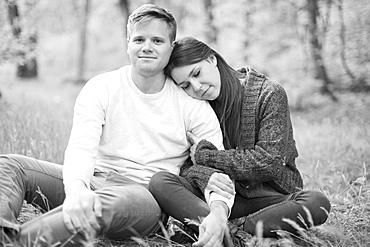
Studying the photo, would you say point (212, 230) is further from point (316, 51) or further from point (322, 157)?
point (316, 51)

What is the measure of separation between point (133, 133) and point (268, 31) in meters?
8.08

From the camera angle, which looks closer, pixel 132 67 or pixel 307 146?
pixel 132 67

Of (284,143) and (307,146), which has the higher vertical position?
(284,143)

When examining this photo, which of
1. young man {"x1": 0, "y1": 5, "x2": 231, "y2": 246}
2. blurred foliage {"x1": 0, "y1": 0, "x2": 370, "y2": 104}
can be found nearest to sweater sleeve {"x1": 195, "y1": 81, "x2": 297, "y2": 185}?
young man {"x1": 0, "y1": 5, "x2": 231, "y2": 246}

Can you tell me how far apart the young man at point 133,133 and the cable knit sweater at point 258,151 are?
4.6 inches

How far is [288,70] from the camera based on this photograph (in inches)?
365

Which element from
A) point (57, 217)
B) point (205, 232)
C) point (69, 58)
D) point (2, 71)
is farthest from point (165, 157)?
point (69, 58)

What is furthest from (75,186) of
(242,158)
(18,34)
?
(18,34)

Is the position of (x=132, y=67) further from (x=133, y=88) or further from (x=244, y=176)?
(x=244, y=176)

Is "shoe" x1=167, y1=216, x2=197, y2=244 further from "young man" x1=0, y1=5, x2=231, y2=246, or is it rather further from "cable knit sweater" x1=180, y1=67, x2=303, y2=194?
"cable knit sweater" x1=180, y1=67, x2=303, y2=194

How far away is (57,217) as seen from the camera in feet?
6.54

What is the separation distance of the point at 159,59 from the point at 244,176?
740mm

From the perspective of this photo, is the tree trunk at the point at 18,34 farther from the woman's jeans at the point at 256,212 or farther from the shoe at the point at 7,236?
the shoe at the point at 7,236

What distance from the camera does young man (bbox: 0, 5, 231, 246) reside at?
2.26 metres
